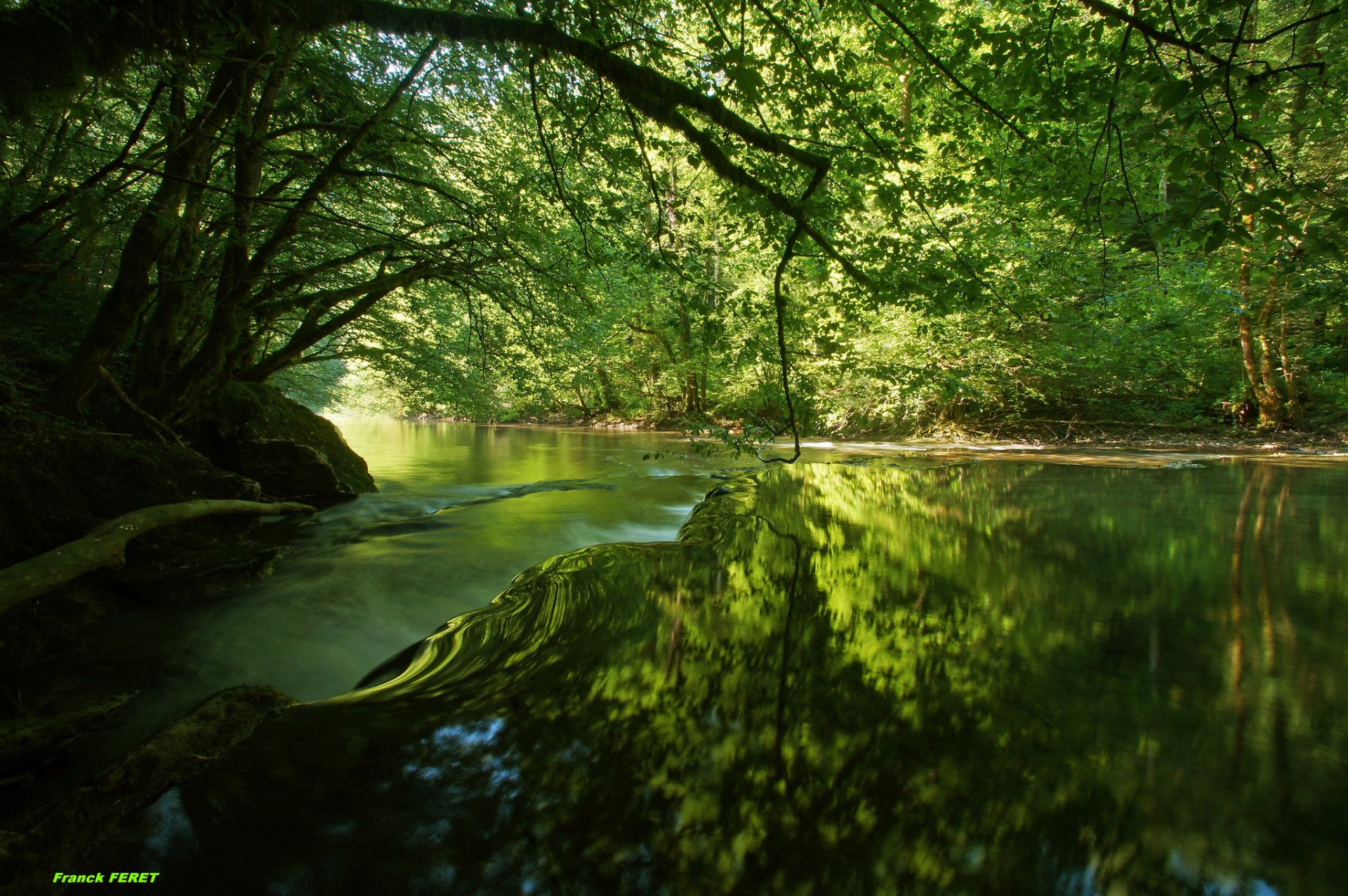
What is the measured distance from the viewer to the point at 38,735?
1.82 meters

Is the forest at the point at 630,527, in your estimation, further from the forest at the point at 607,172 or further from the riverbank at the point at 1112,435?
the riverbank at the point at 1112,435

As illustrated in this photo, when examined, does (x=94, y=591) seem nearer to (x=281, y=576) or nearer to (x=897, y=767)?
(x=281, y=576)

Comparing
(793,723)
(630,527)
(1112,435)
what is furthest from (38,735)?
(1112,435)

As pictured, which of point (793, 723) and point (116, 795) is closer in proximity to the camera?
point (116, 795)

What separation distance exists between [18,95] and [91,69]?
374 mm

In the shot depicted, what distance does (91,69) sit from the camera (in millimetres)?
3020

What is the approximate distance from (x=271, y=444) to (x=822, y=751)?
7314 mm

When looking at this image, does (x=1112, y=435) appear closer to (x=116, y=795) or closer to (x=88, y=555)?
(x=116, y=795)

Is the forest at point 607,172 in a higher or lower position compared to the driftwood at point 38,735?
higher

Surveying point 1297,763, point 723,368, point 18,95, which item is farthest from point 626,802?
point 18,95

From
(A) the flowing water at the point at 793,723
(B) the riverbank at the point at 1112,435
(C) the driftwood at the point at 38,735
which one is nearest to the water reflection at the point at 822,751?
(A) the flowing water at the point at 793,723

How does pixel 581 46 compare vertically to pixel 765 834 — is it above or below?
above

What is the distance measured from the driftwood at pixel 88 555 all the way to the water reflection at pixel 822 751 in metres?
1.40

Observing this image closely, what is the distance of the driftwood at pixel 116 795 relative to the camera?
4.53 feet
